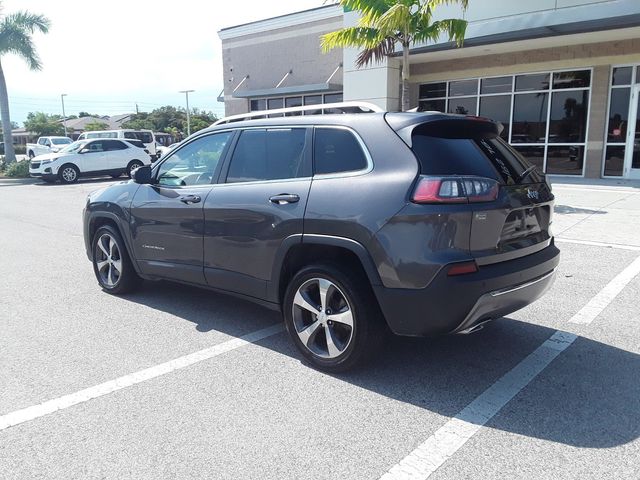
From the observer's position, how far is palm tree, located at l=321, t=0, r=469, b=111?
10891mm

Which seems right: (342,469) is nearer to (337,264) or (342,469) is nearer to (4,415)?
(337,264)

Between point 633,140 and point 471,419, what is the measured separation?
14.5 meters

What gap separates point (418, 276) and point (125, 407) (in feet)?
6.42

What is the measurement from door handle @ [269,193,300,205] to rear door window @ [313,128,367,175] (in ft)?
0.77

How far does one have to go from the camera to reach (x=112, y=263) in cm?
556

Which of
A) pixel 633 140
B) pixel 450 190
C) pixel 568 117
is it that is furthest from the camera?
pixel 568 117

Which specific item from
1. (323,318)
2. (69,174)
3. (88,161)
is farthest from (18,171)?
(323,318)

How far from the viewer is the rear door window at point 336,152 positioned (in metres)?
3.60

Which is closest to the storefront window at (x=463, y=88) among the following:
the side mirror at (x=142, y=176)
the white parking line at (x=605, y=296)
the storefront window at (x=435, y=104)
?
the storefront window at (x=435, y=104)

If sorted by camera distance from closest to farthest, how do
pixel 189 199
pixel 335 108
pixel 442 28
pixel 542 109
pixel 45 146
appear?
1. pixel 335 108
2. pixel 189 199
3. pixel 442 28
4. pixel 542 109
5. pixel 45 146

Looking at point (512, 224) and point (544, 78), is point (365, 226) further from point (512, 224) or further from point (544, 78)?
point (544, 78)

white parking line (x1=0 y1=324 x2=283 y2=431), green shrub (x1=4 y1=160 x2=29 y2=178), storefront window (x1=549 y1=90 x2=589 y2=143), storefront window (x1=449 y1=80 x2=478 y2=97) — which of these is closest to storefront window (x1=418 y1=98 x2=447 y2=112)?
storefront window (x1=449 y1=80 x2=478 y2=97)

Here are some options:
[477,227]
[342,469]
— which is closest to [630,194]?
[477,227]

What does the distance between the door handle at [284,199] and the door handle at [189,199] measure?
2.94ft
